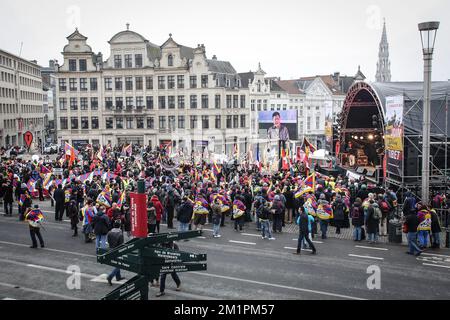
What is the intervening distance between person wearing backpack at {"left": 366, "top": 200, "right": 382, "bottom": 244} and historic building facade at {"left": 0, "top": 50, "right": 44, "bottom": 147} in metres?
52.8

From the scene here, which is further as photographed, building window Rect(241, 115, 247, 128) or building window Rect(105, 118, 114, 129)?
building window Rect(241, 115, 247, 128)

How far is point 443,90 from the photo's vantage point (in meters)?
25.5

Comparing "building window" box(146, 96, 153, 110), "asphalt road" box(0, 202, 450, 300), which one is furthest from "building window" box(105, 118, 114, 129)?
"asphalt road" box(0, 202, 450, 300)

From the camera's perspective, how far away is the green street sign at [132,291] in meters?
4.74

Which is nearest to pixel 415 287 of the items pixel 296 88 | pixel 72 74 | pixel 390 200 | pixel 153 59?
pixel 390 200

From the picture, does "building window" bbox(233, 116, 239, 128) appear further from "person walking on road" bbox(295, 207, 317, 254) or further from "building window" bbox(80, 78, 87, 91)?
"person walking on road" bbox(295, 207, 317, 254)

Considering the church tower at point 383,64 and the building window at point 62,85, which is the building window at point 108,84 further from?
the church tower at point 383,64

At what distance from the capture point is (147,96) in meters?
58.8

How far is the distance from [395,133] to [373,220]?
23.7 feet

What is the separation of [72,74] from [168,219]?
47.1 metres

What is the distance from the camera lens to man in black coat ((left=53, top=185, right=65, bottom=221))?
1934 cm

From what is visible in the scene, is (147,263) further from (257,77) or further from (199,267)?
(257,77)

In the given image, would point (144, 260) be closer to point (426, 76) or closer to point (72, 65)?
point (426, 76)

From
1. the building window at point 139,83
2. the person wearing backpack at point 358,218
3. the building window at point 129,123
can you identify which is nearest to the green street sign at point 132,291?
the person wearing backpack at point 358,218
